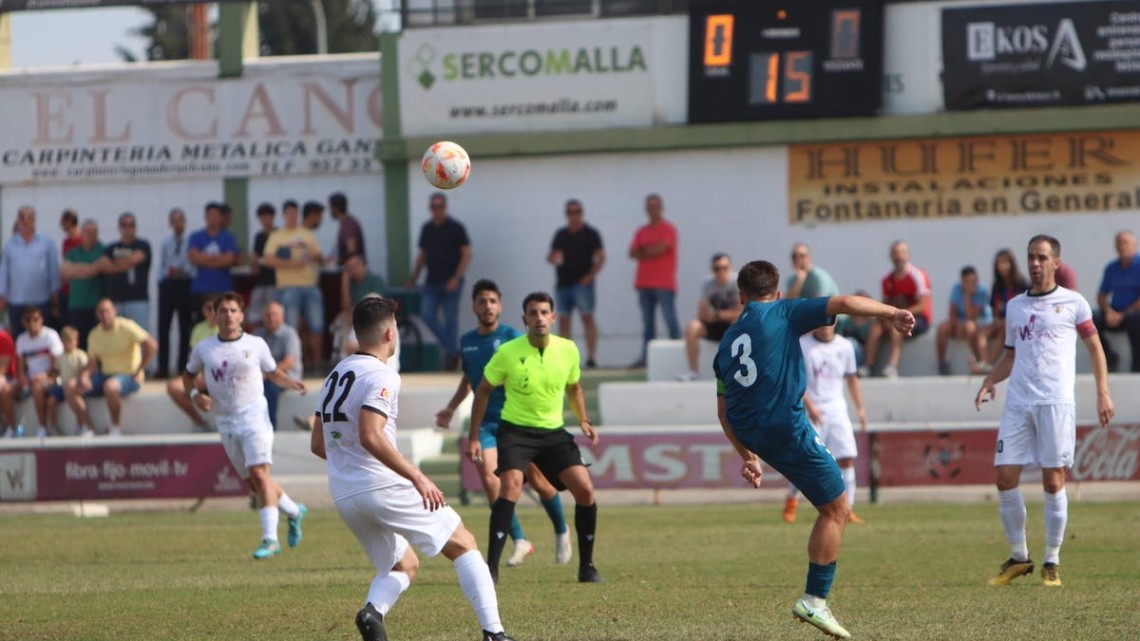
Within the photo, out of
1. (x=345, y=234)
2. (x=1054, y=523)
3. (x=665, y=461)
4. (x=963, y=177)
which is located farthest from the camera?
(x=345, y=234)

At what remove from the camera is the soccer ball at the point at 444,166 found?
44.0 feet

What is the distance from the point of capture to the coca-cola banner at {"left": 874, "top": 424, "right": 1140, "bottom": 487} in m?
19.5

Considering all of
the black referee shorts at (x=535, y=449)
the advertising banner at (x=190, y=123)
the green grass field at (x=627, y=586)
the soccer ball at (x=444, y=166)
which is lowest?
the green grass field at (x=627, y=586)

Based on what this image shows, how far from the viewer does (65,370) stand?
872 inches

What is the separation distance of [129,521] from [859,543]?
8.83 m

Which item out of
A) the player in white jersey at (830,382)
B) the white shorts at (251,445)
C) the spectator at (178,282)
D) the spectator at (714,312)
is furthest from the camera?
the spectator at (178,282)

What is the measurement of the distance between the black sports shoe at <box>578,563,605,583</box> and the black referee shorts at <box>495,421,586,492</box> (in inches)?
27.9

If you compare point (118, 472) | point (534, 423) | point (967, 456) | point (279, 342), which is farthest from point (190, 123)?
point (534, 423)

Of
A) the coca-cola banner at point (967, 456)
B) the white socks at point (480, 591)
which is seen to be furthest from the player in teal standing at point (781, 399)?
the coca-cola banner at point (967, 456)

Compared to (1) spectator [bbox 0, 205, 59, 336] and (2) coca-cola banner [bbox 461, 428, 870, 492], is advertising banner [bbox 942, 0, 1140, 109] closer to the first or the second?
(2) coca-cola banner [bbox 461, 428, 870, 492]

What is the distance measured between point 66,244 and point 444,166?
12952 mm

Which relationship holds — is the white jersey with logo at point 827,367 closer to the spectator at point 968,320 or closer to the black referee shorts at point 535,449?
the black referee shorts at point 535,449

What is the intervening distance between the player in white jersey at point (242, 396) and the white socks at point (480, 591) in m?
6.28

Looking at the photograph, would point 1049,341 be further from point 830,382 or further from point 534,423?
point 830,382
